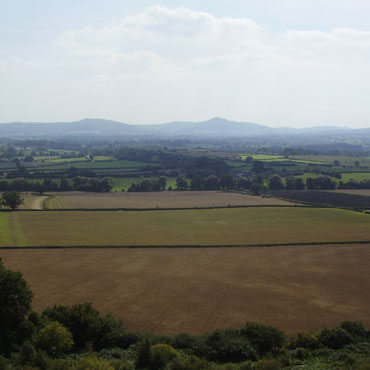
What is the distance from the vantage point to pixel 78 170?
14362 cm

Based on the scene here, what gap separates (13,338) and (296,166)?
477ft

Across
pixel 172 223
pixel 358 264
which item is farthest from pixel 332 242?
pixel 172 223

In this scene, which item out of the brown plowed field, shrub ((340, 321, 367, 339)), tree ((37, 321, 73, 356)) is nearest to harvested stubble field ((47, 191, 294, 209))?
the brown plowed field

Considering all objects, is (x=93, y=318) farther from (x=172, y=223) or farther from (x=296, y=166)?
(x=296, y=166)

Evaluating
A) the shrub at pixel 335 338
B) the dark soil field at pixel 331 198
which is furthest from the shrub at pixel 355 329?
the dark soil field at pixel 331 198

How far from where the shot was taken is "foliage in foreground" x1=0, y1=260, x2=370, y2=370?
23.1 m

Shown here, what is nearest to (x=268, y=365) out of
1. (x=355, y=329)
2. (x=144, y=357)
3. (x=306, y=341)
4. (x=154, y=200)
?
(x=306, y=341)

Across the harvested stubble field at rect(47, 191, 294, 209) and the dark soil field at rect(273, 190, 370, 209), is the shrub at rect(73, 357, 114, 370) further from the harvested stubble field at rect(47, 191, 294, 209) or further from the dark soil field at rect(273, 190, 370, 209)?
the dark soil field at rect(273, 190, 370, 209)

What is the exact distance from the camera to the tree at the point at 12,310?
2630 centimetres

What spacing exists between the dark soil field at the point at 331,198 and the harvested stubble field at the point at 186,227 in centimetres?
886

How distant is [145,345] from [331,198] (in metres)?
80.2

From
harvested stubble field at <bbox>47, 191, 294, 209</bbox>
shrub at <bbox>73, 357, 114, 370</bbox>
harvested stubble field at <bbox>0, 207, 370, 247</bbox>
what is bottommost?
harvested stubble field at <bbox>0, 207, 370, 247</bbox>

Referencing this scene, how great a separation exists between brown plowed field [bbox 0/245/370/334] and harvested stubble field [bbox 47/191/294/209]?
36946 mm

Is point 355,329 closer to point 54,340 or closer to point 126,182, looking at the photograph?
point 54,340
